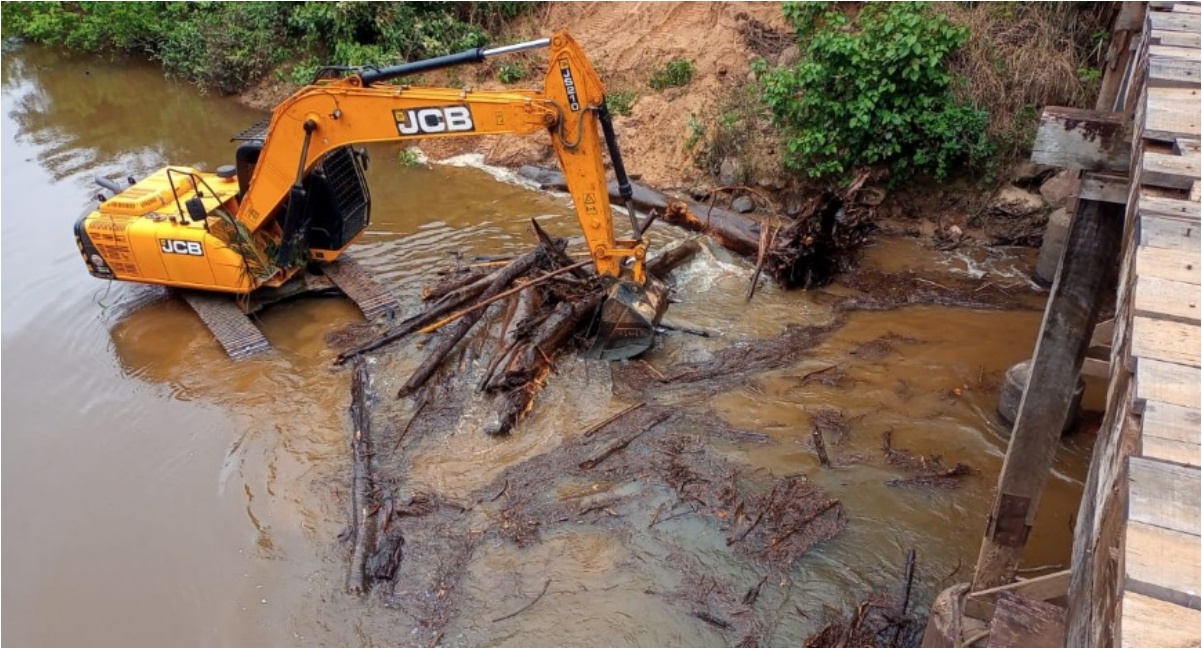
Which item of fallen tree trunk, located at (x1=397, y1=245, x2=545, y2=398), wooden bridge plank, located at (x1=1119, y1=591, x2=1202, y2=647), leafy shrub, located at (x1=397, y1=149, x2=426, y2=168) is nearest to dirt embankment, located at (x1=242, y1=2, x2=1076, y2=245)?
leafy shrub, located at (x1=397, y1=149, x2=426, y2=168)

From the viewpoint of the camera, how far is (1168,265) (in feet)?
8.47

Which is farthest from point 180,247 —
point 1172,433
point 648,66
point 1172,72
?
point 1172,433

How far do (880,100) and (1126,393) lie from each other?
343 inches

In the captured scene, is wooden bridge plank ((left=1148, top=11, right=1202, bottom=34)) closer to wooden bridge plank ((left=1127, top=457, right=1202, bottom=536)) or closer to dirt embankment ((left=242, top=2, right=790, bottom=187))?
wooden bridge plank ((left=1127, top=457, right=1202, bottom=536))

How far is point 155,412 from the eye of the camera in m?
8.27

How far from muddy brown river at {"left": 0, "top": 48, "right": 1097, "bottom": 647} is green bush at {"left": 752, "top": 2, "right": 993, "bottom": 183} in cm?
123

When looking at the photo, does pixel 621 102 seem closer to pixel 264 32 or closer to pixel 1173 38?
pixel 264 32

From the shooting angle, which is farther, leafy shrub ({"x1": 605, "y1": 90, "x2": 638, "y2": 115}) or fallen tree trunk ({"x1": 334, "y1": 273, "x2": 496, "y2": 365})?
leafy shrub ({"x1": 605, "y1": 90, "x2": 638, "y2": 115})

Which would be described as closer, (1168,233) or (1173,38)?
(1168,233)

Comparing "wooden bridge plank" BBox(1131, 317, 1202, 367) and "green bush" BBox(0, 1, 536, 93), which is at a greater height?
"green bush" BBox(0, 1, 536, 93)

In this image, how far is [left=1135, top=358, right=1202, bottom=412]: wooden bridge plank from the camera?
6.98 feet

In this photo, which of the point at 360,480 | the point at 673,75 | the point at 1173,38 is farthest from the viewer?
the point at 673,75

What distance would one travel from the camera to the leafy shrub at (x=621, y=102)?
1388cm

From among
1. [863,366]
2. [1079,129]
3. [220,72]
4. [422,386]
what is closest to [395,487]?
[422,386]
